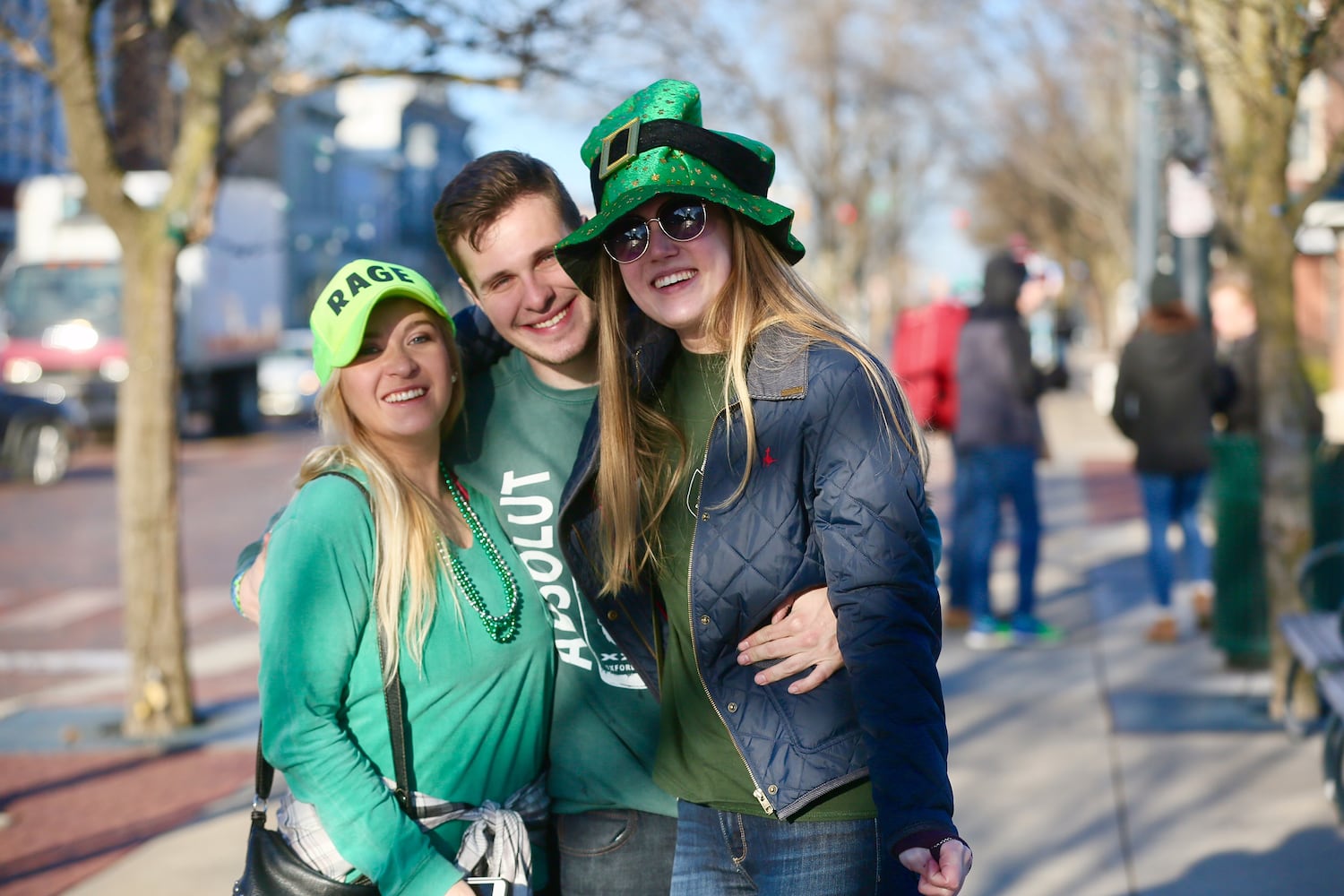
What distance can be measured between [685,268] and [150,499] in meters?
4.70

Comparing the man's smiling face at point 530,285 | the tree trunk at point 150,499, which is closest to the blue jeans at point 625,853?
the man's smiling face at point 530,285

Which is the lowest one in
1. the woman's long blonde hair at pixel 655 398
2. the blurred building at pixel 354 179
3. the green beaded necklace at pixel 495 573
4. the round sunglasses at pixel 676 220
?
the green beaded necklace at pixel 495 573

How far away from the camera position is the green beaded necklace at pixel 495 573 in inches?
97.8

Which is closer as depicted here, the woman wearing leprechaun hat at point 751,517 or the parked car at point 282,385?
the woman wearing leprechaun hat at point 751,517

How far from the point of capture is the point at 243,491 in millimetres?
16547

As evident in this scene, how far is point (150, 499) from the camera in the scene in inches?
249

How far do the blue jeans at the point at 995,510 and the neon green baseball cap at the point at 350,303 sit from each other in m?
5.54

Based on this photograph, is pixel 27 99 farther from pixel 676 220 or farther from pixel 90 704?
pixel 676 220

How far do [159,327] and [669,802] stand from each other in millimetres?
4529

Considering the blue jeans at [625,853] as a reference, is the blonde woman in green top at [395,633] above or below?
above

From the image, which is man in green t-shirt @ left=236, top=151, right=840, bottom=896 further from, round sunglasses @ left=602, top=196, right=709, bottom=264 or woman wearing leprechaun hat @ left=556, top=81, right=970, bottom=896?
round sunglasses @ left=602, top=196, right=709, bottom=264

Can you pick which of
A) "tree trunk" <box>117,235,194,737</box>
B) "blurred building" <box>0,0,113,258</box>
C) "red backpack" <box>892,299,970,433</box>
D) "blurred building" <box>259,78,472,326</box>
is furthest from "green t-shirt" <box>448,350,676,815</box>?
"blurred building" <box>259,78,472,326</box>

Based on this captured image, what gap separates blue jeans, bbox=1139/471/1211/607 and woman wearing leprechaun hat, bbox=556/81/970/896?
5928mm

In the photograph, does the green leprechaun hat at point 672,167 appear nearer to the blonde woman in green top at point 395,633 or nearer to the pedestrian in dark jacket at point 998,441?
the blonde woman in green top at point 395,633
